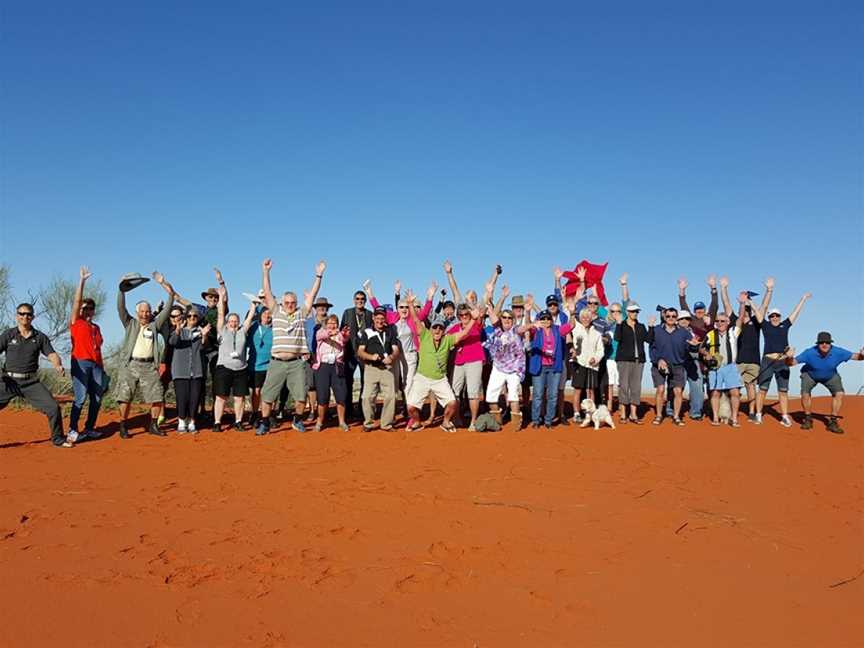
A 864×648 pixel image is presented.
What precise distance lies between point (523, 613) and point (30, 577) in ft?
11.8

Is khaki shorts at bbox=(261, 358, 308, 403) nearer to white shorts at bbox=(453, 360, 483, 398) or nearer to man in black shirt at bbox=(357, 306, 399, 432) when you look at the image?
man in black shirt at bbox=(357, 306, 399, 432)

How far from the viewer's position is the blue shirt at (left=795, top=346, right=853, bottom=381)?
36.3ft

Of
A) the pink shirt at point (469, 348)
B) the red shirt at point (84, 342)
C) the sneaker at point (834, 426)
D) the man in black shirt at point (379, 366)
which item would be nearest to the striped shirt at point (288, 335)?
the man in black shirt at point (379, 366)

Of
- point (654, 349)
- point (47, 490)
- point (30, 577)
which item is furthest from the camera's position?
point (654, 349)

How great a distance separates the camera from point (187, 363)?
1042 centimetres

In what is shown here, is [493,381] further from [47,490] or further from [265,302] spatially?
[47,490]

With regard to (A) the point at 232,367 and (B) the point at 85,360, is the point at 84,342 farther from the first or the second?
(A) the point at 232,367

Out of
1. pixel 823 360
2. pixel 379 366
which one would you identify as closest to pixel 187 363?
pixel 379 366

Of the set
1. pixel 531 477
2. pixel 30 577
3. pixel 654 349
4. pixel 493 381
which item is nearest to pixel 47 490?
pixel 30 577

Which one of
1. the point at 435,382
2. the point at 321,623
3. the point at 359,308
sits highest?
the point at 359,308

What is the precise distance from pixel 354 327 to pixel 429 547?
20.6 ft

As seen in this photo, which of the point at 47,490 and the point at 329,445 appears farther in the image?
the point at 329,445

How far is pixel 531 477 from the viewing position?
7.57 meters

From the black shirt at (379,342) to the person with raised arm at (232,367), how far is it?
195cm
